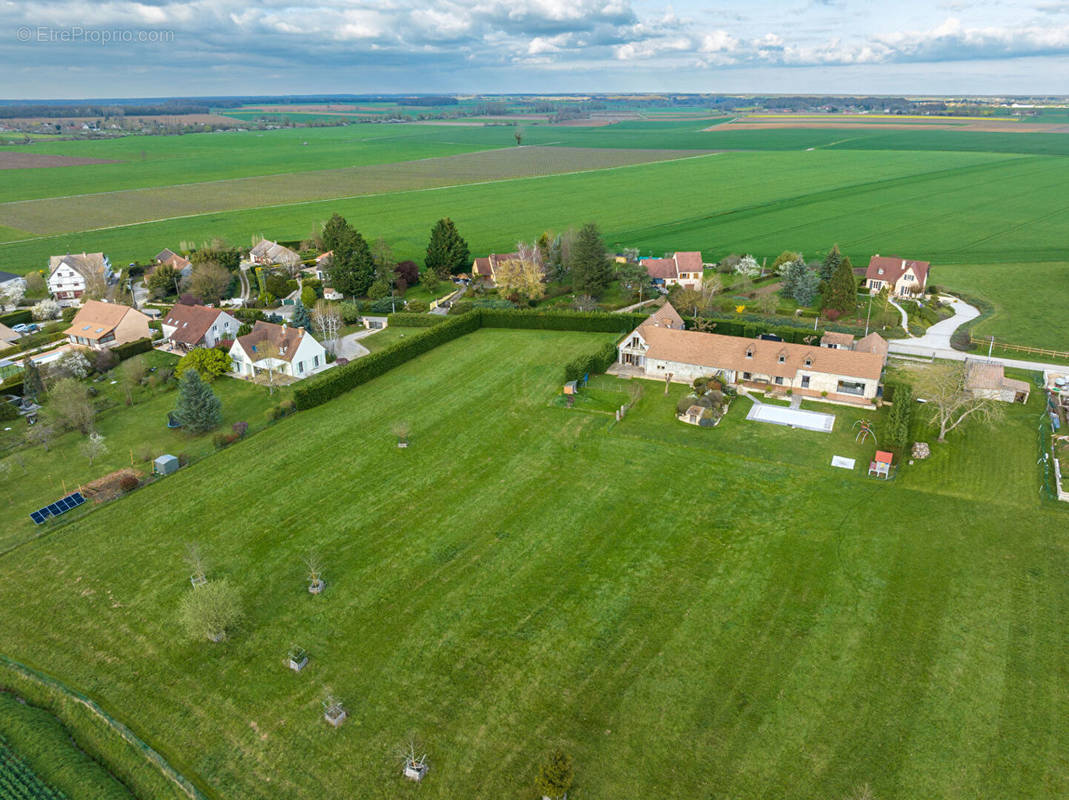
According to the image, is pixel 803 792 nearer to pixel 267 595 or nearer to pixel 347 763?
pixel 347 763

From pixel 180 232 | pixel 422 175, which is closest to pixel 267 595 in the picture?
pixel 180 232

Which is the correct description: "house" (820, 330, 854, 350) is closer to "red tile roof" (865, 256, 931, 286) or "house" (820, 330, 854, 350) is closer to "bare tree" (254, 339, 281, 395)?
"red tile roof" (865, 256, 931, 286)

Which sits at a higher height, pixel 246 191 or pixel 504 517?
pixel 246 191

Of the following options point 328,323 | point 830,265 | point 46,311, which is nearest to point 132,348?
point 328,323

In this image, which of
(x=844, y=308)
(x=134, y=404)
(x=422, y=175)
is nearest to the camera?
(x=134, y=404)

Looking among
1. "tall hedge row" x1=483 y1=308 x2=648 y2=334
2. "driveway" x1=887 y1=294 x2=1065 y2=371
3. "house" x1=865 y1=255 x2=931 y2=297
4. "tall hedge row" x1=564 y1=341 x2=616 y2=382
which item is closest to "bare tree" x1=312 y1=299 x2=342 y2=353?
"tall hedge row" x1=483 y1=308 x2=648 y2=334

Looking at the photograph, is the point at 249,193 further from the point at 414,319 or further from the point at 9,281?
the point at 414,319

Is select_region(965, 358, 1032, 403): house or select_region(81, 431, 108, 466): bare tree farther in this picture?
select_region(965, 358, 1032, 403): house
